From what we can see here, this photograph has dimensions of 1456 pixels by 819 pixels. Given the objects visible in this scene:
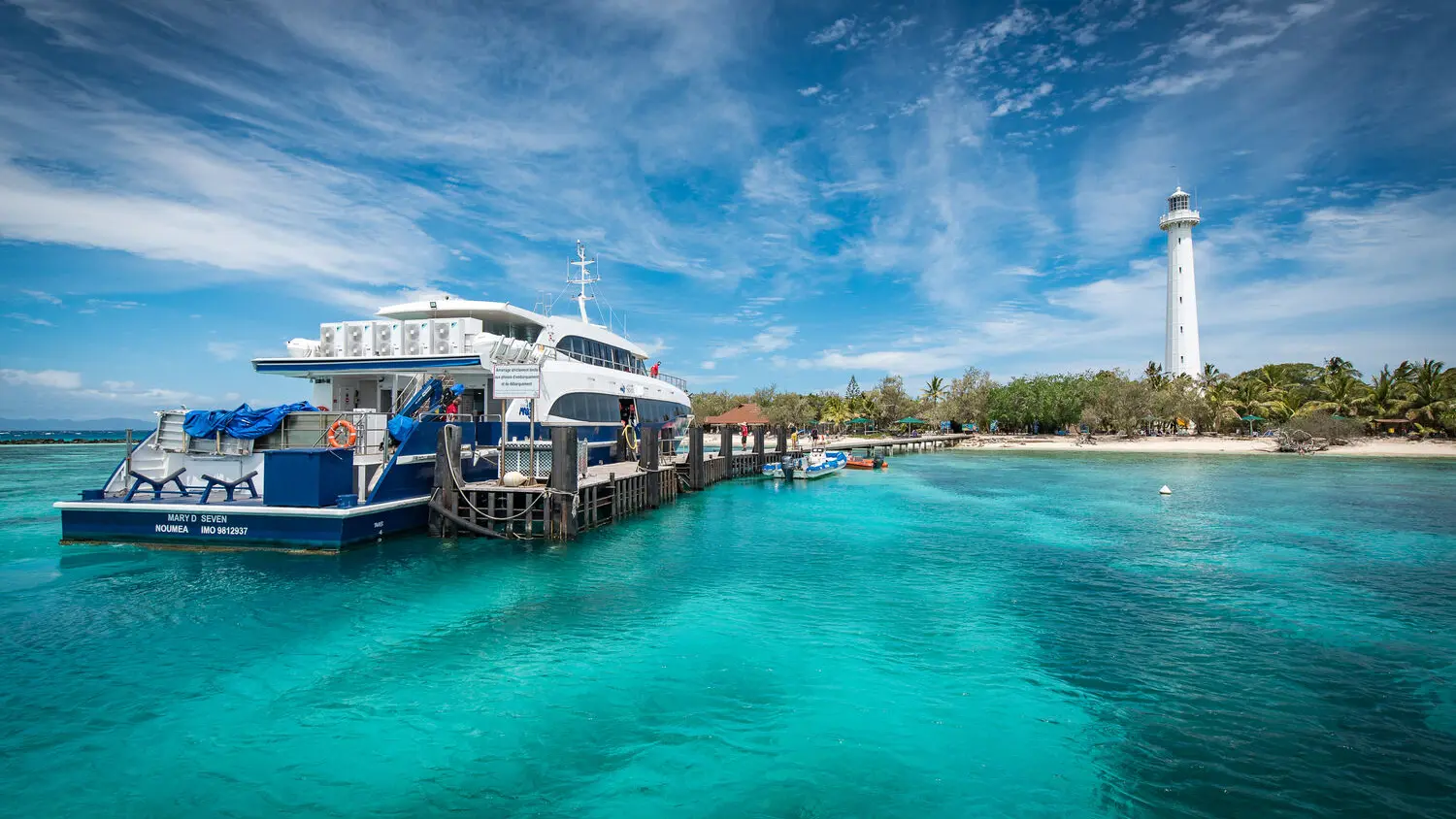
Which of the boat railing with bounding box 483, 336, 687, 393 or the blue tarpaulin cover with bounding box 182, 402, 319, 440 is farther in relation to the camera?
the boat railing with bounding box 483, 336, 687, 393

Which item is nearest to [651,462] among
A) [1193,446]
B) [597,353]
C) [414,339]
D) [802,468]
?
[597,353]

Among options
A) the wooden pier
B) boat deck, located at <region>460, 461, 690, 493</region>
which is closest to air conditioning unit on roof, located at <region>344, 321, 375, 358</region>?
the wooden pier

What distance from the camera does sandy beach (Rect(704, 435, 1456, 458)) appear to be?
51.8 meters

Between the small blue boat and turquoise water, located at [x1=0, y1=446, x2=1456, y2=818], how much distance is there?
20.5 meters

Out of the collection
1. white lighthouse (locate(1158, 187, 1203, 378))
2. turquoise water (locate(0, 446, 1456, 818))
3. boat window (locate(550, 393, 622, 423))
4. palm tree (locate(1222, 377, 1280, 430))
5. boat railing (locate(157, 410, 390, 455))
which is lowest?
turquoise water (locate(0, 446, 1456, 818))

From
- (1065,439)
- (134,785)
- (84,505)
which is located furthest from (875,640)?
(1065,439)

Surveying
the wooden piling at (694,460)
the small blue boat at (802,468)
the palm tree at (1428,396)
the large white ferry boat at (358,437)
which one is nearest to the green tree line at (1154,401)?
the palm tree at (1428,396)

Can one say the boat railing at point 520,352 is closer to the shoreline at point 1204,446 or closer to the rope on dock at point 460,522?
the rope on dock at point 460,522

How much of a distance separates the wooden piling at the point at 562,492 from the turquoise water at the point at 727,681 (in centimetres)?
92

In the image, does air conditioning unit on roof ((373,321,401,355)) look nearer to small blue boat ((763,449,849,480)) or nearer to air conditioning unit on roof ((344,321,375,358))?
air conditioning unit on roof ((344,321,375,358))

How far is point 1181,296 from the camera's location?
253 feet

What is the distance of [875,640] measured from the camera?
10.2 metres

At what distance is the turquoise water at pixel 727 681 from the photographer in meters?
6.14

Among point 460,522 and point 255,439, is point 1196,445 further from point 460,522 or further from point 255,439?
point 255,439
